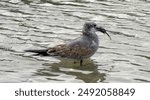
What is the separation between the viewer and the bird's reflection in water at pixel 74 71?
496 inches

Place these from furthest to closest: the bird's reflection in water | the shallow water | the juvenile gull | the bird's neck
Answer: the bird's neck
the juvenile gull
the shallow water
the bird's reflection in water

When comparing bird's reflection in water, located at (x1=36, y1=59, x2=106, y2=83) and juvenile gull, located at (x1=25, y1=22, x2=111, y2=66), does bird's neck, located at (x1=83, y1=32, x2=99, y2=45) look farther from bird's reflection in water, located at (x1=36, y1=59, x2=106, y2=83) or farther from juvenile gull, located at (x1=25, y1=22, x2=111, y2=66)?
bird's reflection in water, located at (x1=36, y1=59, x2=106, y2=83)

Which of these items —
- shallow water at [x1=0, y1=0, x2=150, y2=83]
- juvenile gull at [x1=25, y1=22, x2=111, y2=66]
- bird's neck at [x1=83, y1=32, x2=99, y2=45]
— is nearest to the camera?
shallow water at [x1=0, y1=0, x2=150, y2=83]

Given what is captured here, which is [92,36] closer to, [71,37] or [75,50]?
[75,50]

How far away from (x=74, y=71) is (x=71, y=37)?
80.3 inches

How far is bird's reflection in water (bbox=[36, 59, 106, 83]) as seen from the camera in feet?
41.4

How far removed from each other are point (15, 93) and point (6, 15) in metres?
6.26

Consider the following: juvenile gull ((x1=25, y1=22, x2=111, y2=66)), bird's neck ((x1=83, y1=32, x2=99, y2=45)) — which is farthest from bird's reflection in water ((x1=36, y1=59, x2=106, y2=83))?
bird's neck ((x1=83, y1=32, x2=99, y2=45))

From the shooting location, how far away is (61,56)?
1332 cm

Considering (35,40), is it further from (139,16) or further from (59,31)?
(139,16)

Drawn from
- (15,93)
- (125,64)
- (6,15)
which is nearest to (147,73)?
(125,64)

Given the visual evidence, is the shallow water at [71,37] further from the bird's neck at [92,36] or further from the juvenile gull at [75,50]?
the bird's neck at [92,36]

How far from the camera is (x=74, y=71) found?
13016 millimetres

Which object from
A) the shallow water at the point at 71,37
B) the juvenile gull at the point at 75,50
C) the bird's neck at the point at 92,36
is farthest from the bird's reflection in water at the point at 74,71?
the bird's neck at the point at 92,36
